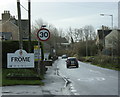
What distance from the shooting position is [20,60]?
54.1 feet

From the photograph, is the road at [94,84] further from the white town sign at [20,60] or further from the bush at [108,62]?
the bush at [108,62]

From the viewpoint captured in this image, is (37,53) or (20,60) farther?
(37,53)

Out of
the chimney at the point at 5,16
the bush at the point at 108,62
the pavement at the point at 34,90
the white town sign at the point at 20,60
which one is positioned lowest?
the bush at the point at 108,62

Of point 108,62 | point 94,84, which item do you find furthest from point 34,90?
point 108,62

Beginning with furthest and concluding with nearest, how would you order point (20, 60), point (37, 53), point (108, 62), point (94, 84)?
point (108, 62), point (37, 53), point (20, 60), point (94, 84)

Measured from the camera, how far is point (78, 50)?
267 feet

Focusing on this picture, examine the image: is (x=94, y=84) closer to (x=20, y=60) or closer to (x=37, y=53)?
(x=37, y=53)

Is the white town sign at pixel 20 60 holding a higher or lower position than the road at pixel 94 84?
higher

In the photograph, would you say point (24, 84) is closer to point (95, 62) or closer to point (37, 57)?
point (37, 57)

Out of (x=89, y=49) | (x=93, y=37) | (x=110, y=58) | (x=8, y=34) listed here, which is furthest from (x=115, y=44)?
(x=93, y=37)

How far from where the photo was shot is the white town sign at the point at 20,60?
1642cm

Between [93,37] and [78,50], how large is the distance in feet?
131

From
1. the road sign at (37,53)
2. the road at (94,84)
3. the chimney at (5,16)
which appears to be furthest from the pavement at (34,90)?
the chimney at (5,16)

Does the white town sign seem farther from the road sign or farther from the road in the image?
the road
